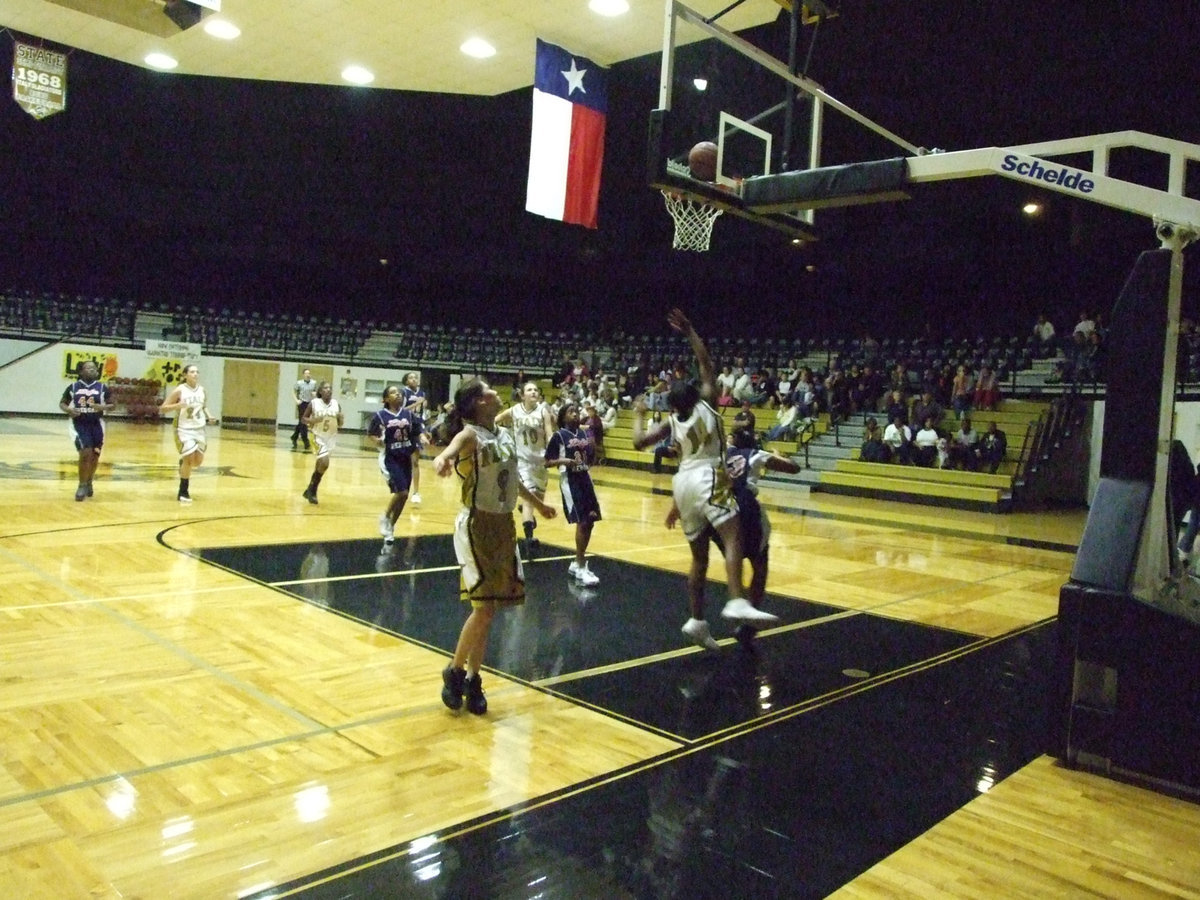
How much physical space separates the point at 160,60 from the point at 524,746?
595 inches

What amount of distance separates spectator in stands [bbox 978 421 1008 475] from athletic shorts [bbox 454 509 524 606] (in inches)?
545

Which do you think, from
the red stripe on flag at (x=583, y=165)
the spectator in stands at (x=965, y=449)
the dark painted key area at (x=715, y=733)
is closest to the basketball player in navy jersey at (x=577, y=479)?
the dark painted key area at (x=715, y=733)

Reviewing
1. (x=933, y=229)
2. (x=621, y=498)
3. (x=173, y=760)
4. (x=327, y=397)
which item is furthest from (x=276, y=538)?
(x=933, y=229)

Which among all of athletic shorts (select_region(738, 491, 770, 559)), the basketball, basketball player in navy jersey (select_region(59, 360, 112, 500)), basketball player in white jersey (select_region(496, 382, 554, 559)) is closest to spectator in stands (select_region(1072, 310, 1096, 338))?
the basketball

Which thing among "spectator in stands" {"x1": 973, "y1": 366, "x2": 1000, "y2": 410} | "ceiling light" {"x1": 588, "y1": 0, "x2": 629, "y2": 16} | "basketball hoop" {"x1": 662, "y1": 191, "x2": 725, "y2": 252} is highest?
"ceiling light" {"x1": 588, "y1": 0, "x2": 629, "y2": 16}

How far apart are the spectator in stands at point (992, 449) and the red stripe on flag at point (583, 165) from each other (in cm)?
839

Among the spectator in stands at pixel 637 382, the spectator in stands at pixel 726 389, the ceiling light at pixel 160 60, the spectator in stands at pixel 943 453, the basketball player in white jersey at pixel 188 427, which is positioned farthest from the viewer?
the spectator in stands at pixel 637 382

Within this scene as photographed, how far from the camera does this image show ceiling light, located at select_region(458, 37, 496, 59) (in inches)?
499

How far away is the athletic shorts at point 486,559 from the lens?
4.24 meters

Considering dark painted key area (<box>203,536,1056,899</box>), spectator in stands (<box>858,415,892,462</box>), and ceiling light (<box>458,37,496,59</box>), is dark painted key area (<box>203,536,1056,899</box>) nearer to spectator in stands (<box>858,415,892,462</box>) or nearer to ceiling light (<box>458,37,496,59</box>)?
ceiling light (<box>458,37,496,59</box>)

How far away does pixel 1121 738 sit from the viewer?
3951mm

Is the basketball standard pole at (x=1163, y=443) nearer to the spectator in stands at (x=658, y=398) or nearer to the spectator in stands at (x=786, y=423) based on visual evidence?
the spectator in stands at (x=786, y=423)

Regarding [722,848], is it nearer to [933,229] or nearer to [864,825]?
[864,825]

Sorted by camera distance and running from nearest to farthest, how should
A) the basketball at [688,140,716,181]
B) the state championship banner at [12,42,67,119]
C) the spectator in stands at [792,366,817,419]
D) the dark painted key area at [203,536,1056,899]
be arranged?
the dark painted key area at [203,536,1056,899] < the basketball at [688,140,716,181] < the state championship banner at [12,42,67,119] < the spectator in stands at [792,366,817,419]
